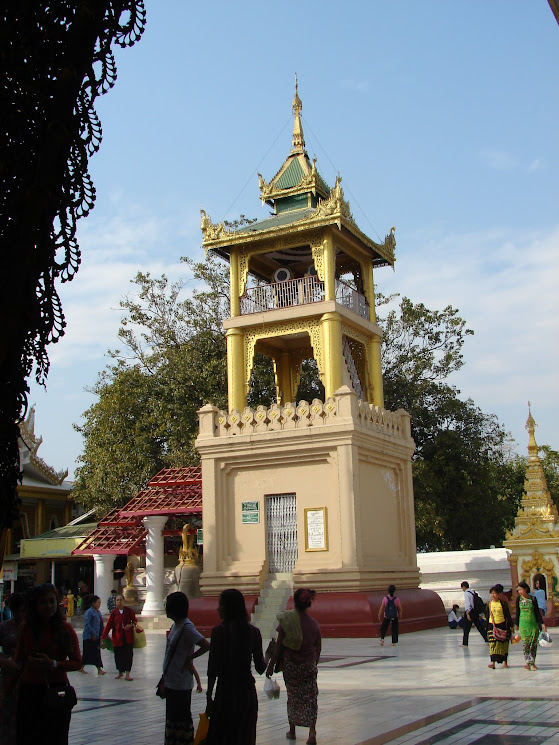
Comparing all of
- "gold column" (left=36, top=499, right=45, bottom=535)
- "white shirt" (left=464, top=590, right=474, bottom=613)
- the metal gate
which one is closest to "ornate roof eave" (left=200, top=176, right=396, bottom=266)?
the metal gate

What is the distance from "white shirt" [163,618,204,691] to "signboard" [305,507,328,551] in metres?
13.7

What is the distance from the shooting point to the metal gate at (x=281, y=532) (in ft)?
69.2

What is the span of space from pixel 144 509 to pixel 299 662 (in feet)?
67.5

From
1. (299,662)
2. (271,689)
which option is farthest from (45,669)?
(299,662)

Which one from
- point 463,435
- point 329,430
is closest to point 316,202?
point 329,430

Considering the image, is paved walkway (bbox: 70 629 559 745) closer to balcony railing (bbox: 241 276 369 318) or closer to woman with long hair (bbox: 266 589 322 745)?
woman with long hair (bbox: 266 589 322 745)

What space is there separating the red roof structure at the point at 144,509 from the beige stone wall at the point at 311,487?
4.82 m

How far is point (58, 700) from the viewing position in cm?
559

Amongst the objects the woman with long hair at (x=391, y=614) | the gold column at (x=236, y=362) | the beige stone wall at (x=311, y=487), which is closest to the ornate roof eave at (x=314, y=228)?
the gold column at (x=236, y=362)

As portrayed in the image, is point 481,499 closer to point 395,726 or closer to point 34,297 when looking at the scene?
point 395,726

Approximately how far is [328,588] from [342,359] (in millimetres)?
6395

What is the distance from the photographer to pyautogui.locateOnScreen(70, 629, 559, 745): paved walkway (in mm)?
7941

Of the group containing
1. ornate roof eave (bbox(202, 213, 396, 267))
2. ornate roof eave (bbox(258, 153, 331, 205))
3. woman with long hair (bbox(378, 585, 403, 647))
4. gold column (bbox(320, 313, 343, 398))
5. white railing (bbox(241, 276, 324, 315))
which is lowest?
woman with long hair (bbox(378, 585, 403, 647))

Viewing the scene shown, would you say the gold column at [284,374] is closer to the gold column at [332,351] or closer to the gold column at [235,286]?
the gold column at [235,286]
